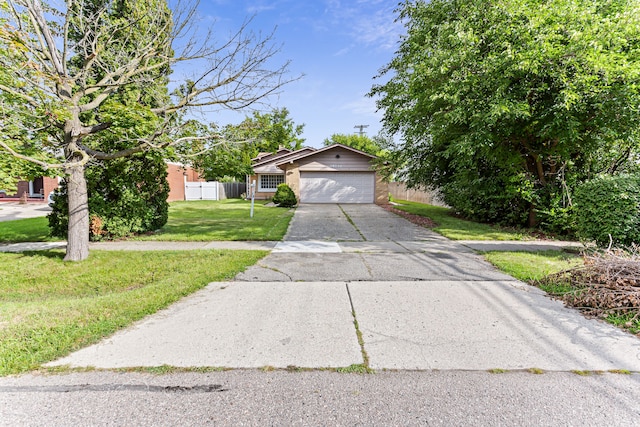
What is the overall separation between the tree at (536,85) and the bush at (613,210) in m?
1.73

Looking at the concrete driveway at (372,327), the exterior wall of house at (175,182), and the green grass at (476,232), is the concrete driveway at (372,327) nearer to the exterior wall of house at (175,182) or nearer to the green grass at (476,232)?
the green grass at (476,232)

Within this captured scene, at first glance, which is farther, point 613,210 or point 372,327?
point 613,210

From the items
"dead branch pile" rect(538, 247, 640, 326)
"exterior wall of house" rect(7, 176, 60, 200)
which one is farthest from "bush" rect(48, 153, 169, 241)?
"exterior wall of house" rect(7, 176, 60, 200)

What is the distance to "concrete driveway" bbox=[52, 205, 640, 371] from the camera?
8.83 feet

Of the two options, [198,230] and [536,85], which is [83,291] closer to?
[198,230]

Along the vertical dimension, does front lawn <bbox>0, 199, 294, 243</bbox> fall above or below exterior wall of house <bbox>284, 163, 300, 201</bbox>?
below

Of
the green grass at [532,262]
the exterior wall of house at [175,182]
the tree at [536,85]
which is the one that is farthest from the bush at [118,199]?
the exterior wall of house at [175,182]

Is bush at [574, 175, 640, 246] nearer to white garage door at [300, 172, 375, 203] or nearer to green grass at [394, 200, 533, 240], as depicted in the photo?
green grass at [394, 200, 533, 240]

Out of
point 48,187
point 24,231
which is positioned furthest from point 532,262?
point 48,187

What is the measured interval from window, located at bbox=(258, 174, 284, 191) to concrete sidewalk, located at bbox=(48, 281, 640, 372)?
21.3 meters

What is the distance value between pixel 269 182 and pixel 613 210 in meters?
21.9

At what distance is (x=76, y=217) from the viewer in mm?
6406

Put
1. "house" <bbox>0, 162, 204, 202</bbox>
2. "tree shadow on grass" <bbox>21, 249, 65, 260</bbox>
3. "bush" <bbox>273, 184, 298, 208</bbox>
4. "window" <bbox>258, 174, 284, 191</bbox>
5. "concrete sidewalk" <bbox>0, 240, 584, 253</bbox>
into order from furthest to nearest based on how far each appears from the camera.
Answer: "window" <bbox>258, 174, 284, 191</bbox>
"house" <bbox>0, 162, 204, 202</bbox>
"bush" <bbox>273, 184, 298, 208</bbox>
"concrete sidewalk" <bbox>0, 240, 584, 253</bbox>
"tree shadow on grass" <bbox>21, 249, 65, 260</bbox>

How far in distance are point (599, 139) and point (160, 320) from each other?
1087 centimetres
